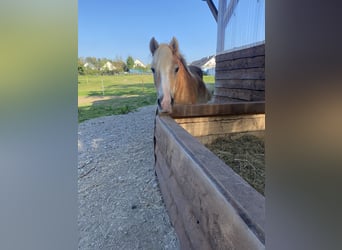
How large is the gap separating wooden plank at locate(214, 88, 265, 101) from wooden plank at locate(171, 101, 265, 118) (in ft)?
2.34

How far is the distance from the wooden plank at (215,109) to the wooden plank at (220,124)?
56 millimetres

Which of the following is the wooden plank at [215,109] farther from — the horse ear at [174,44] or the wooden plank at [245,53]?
the wooden plank at [245,53]

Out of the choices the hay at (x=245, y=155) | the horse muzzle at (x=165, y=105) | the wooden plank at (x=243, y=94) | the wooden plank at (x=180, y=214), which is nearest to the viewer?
the wooden plank at (x=180, y=214)

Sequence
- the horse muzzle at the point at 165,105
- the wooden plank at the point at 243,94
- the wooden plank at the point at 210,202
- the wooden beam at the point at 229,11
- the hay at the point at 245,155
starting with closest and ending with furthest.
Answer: the wooden plank at the point at 210,202
the hay at the point at 245,155
the horse muzzle at the point at 165,105
the wooden plank at the point at 243,94
the wooden beam at the point at 229,11

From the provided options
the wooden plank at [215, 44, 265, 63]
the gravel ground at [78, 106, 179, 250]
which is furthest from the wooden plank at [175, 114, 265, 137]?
the wooden plank at [215, 44, 265, 63]

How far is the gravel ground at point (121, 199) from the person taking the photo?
5.08 feet

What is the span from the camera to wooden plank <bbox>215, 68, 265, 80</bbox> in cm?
351

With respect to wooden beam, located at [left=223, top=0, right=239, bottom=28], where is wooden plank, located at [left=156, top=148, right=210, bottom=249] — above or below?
below

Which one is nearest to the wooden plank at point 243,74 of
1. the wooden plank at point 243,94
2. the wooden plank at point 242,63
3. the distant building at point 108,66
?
the wooden plank at point 242,63

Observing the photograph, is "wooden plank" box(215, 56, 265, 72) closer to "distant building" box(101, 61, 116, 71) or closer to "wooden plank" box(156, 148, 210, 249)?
"wooden plank" box(156, 148, 210, 249)

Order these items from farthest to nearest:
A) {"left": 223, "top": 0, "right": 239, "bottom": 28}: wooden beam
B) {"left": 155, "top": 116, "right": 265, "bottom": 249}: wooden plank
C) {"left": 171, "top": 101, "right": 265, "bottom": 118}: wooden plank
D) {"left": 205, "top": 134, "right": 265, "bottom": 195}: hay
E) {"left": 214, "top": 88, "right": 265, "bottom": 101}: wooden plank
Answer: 1. {"left": 223, "top": 0, "right": 239, "bottom": 28}: wooden beam
2. {"left": 214, "top": 88, "right": 265, "bottom": 101}: wooden plank
3. {"left": 171, "top": 101, "right": 265, "bottom": 118}: wooden plank
4. {"left": 205, "top": 134, "right": 265, "bottom": 195}: hay
5. {"left": 155, "top": 116, "right": 265, "bottom": 249}: wooden plank

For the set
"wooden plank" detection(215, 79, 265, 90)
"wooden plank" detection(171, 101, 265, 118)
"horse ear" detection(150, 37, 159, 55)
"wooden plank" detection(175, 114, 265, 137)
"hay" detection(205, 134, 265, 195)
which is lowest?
"hay" detection(205, 134, 265, 195)
